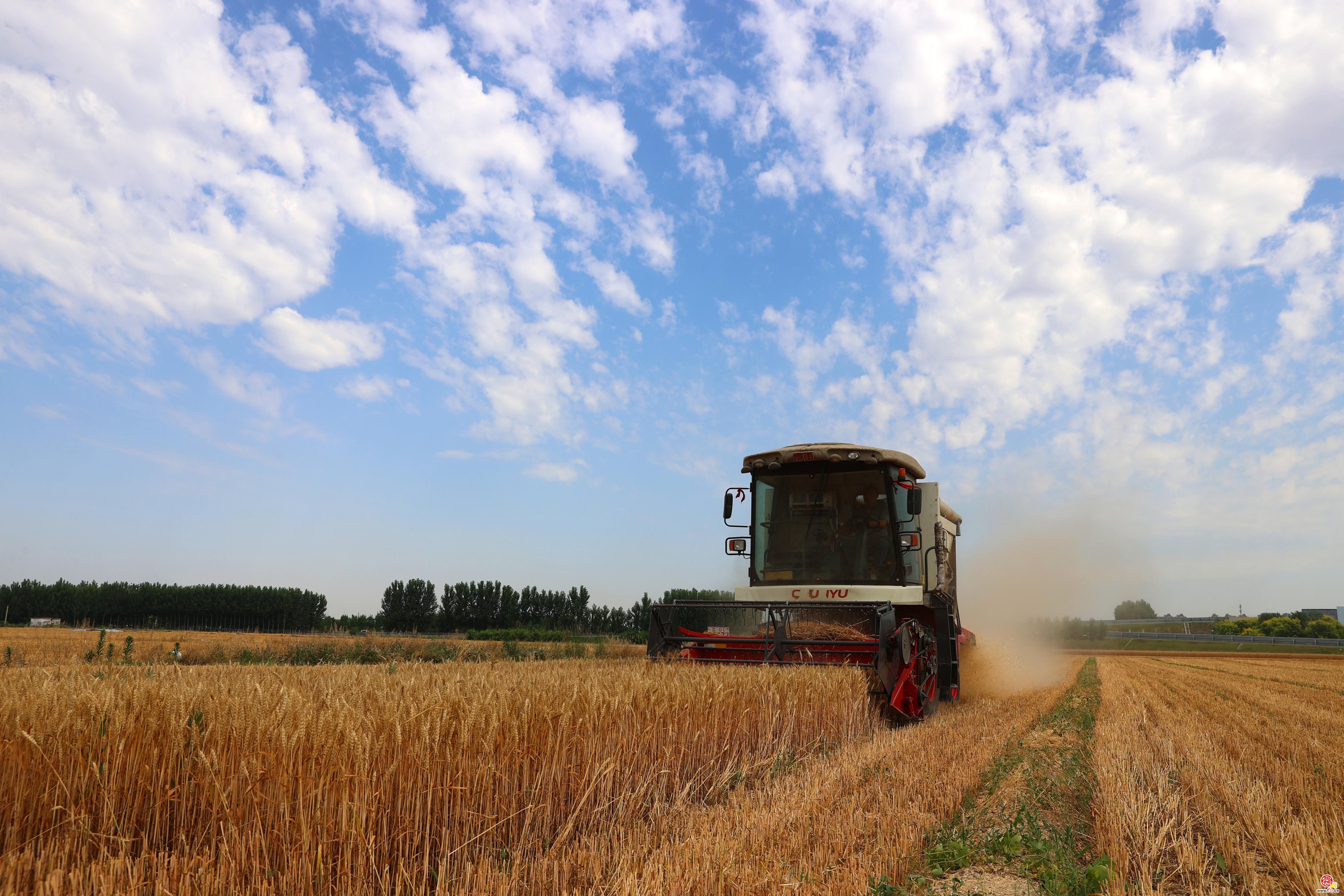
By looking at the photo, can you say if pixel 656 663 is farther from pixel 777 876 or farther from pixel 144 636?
pixel 144 636

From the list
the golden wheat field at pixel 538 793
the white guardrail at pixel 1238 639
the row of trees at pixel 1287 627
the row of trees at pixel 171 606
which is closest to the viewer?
the golden wheat field at pixel 538 793

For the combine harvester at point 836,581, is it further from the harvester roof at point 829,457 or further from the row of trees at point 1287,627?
the row of trees at point 1287,627

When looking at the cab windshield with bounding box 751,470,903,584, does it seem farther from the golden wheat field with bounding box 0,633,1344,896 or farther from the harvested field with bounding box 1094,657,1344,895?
the golden wheat field with bounding box 0,633,1344,896

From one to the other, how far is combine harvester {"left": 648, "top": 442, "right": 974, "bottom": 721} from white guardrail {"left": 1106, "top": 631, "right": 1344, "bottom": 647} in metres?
61.1

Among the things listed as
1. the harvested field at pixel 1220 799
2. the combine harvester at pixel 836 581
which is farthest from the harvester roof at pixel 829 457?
the harvested field at pixel 1220 799

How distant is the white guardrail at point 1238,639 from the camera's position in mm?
53750

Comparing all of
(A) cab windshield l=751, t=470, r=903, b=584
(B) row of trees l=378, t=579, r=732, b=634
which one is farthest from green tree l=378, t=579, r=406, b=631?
(A) cab windshield l=751, t=470, r=903, b=584

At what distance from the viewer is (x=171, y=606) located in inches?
2980

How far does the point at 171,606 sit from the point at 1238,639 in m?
97.2

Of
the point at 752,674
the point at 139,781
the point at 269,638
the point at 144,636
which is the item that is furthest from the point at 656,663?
the point at 144,636

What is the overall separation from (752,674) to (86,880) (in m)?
4.99

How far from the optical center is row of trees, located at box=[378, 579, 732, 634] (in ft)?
208

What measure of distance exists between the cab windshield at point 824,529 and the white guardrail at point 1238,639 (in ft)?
203

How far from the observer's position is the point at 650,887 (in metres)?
2.79
